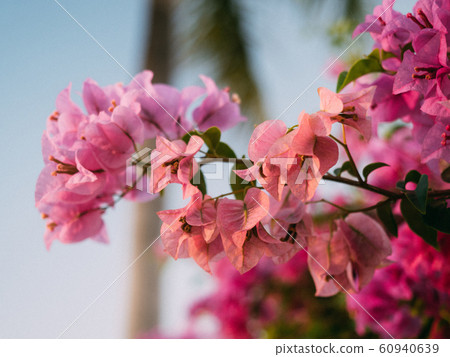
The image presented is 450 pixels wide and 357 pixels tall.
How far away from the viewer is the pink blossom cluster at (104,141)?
0.45m

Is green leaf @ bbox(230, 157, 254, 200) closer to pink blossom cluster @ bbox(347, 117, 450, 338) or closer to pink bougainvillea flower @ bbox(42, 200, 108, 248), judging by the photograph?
pink bougainvillea flower @ bbox(42, 200, 108, 248)

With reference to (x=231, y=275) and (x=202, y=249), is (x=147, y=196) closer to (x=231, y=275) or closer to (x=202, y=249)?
(x=202, y=249)

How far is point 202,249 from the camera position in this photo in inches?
16.2

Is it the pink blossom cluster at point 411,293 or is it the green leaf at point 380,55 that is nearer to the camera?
the green leaf at point 380,55

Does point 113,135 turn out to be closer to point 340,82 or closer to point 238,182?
point 238,182

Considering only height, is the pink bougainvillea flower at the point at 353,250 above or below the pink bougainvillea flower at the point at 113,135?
below

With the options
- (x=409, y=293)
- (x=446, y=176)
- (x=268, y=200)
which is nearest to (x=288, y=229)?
(x=268, y=200)

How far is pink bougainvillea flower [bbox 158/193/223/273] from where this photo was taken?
0.39 metres

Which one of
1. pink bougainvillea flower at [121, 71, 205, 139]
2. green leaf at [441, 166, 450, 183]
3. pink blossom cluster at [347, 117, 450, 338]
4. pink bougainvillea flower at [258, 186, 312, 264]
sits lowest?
pink blossom cluster at [347, 117, 450, 338]

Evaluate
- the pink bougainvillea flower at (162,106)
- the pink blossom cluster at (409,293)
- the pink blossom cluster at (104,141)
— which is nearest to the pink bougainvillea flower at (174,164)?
the pink blossom cluster at (104,141)

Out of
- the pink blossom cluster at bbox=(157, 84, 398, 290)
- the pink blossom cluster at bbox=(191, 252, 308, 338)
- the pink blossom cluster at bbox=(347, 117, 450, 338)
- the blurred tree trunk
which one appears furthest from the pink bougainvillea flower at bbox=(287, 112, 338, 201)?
the blurred tree trunk

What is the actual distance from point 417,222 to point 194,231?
223mm

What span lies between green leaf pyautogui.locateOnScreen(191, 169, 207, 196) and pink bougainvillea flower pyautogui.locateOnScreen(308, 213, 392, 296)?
5.5 inches

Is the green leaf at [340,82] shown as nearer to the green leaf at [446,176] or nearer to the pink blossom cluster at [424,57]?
the pink blossom cluster at [424,57]
